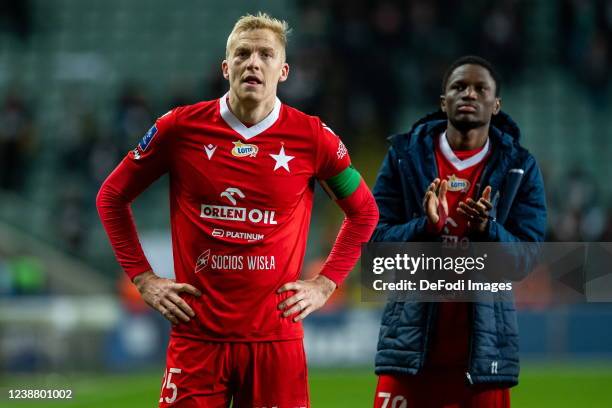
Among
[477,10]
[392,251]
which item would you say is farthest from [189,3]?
[392,251]

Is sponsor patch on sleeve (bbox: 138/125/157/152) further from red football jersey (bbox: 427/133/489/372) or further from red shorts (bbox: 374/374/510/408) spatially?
red shorts (bbox: 374/374/510/408)

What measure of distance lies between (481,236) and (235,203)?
1002 millimetres

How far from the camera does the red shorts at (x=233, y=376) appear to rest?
4.38 m

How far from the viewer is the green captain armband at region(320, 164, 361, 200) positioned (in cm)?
464

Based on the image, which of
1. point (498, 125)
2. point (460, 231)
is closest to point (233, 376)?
point (460, 231)

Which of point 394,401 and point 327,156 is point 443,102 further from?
point 394,401

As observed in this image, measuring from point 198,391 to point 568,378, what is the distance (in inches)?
340

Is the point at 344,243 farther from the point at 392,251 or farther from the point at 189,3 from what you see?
the point at 189,3

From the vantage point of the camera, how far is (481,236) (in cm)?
456

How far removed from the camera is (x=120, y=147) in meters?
16.0

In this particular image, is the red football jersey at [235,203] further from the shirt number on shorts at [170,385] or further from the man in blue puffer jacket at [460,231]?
the man in blue puffer jacket at [460,231]

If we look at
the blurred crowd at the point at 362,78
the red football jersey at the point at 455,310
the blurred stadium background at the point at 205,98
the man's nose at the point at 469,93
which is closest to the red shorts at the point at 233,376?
the red football jersey at the point at 455,310

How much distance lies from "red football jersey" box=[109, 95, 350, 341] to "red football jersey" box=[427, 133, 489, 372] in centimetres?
51

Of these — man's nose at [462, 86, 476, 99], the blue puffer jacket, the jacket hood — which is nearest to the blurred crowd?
the jacket hood
